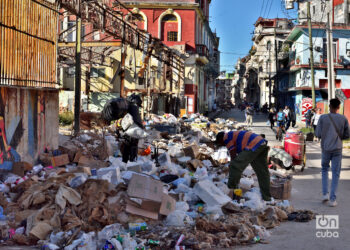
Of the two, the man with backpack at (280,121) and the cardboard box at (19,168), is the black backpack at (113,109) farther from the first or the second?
the man with backpack at (280,121)

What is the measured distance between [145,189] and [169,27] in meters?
34.2

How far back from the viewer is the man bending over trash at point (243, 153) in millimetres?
7418

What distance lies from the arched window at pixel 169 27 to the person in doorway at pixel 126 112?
3036cm

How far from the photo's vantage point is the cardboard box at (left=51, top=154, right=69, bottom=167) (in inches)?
378

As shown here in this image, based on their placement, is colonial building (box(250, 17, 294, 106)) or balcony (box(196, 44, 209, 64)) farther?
colonial building (box(250, 17, 294, 106))

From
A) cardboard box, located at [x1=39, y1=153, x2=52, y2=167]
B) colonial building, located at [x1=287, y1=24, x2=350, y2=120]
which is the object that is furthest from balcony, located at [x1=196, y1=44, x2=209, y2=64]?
cardboard box, located at [x1=39, y1=153, x2=52, y2=167]

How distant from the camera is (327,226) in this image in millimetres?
6430

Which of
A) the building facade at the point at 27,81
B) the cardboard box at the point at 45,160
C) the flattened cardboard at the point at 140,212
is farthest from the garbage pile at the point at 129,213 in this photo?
the cardboard box at the point at 45,160

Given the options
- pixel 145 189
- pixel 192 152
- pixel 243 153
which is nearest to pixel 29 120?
pixel 145 189

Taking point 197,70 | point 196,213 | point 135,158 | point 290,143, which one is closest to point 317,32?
point 197,70

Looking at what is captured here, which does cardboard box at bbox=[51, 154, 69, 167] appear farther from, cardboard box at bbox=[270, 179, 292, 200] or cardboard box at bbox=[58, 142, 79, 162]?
cardboard box at bbox=[270, 179, 292, 200]

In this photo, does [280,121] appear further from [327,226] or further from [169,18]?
[169,18]

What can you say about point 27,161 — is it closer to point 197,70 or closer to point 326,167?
point 326,167

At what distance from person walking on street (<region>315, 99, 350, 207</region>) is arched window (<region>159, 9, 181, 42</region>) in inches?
1265
